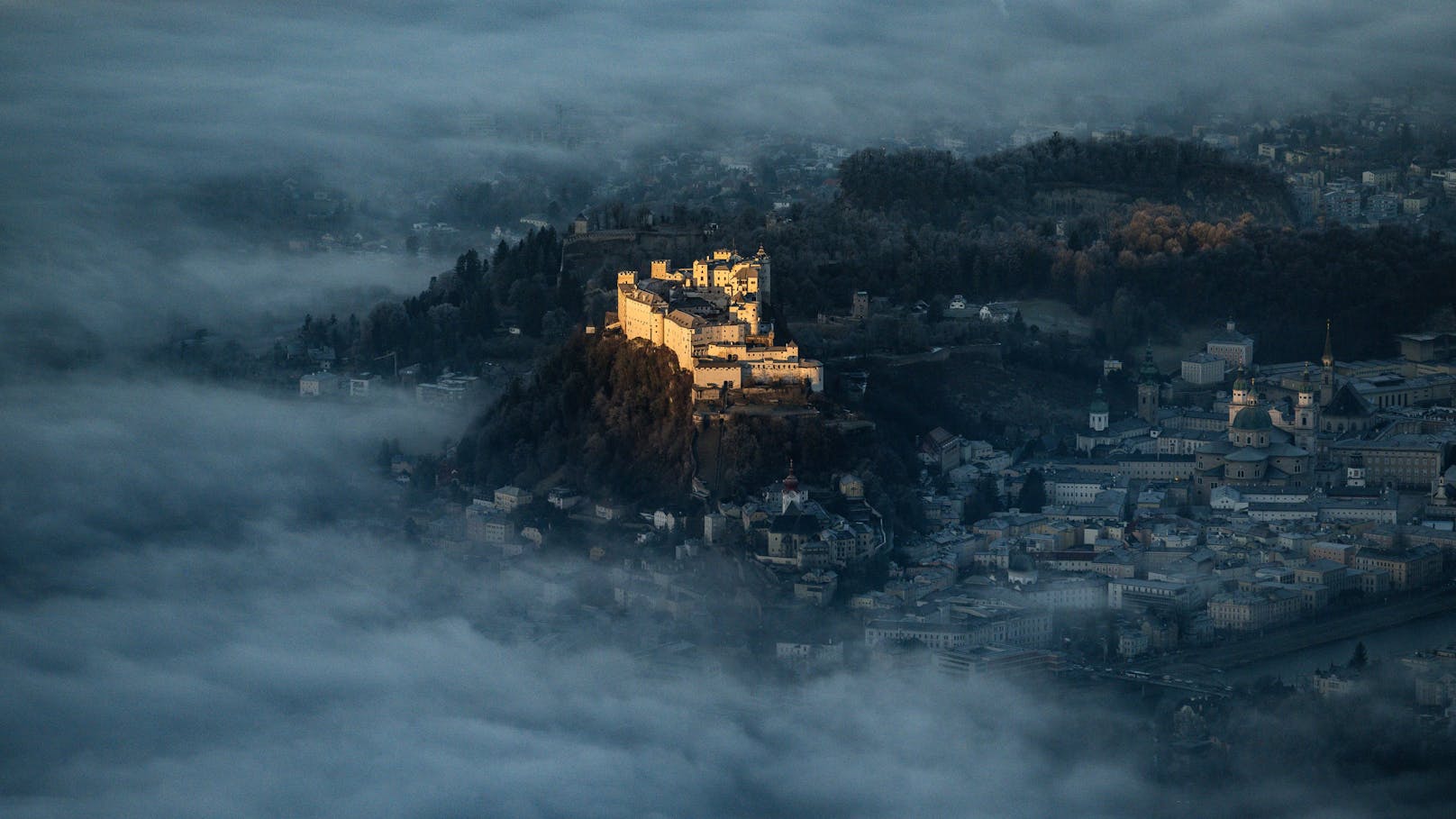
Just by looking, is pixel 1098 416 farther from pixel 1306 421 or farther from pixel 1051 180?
pixel 1051 180

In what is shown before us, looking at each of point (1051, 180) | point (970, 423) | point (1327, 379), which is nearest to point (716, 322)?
point (970, 423)

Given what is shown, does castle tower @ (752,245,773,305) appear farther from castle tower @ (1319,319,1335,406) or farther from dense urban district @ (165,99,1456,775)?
castle tower @ (1319,319,1335,406)

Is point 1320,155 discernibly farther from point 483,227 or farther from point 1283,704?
point 1283,704

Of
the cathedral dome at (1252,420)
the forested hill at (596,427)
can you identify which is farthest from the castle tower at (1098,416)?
the forested hill at (596,427)

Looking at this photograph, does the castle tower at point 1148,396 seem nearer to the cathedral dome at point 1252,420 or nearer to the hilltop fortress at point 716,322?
the cathedral dome at point 1252,420

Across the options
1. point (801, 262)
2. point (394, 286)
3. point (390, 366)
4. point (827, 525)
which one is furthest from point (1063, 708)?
point (394, 286)

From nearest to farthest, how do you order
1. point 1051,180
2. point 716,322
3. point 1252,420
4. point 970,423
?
point 716,322
point 1252,420
point 970,423
point 1051,180
